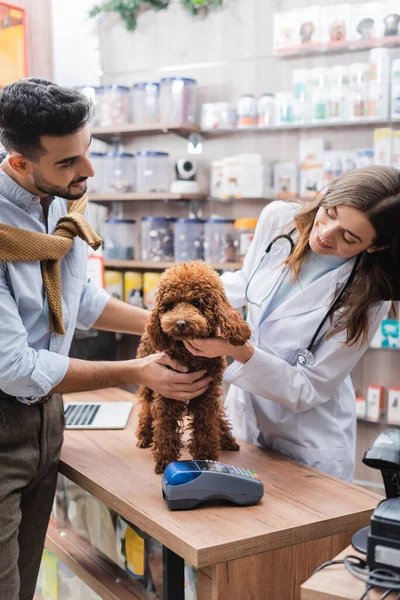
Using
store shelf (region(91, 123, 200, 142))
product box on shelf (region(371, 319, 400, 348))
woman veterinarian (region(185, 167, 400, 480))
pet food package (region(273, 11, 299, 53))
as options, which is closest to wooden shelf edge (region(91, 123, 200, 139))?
store shelf (region(91, 123, 200, 142))

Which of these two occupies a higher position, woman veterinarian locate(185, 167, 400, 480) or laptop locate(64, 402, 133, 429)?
woman veterinarian locate(185, 167, 400, 480)

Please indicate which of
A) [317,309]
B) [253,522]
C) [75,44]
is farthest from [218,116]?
[253,522]

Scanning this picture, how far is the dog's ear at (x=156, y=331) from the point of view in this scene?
153cm

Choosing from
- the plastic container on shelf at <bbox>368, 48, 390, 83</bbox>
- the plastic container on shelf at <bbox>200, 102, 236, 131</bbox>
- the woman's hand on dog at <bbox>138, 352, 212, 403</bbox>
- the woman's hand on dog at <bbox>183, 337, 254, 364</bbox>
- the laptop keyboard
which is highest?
the plastic container on shelf at <bbox>368, 48, 390, 83</bbox>

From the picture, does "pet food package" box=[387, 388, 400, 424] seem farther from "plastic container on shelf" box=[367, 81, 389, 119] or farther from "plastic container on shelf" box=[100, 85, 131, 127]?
"plastic container on shelf" box=[100, 85, 131, 127]

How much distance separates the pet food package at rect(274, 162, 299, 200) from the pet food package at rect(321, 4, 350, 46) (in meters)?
0.72

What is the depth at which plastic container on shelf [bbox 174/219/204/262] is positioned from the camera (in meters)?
3.97

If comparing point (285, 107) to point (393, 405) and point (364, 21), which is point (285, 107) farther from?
point (393, 405)

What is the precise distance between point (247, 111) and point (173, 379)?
2.72 m

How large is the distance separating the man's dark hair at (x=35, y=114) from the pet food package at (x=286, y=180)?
2428 mm

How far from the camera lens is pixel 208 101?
423 cm

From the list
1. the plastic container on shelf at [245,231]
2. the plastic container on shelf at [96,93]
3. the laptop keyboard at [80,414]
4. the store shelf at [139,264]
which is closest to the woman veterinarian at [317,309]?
the laptop keyboard at [80,414]

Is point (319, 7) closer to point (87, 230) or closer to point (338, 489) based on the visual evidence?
point (87, 230)

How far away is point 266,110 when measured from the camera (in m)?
3.87
